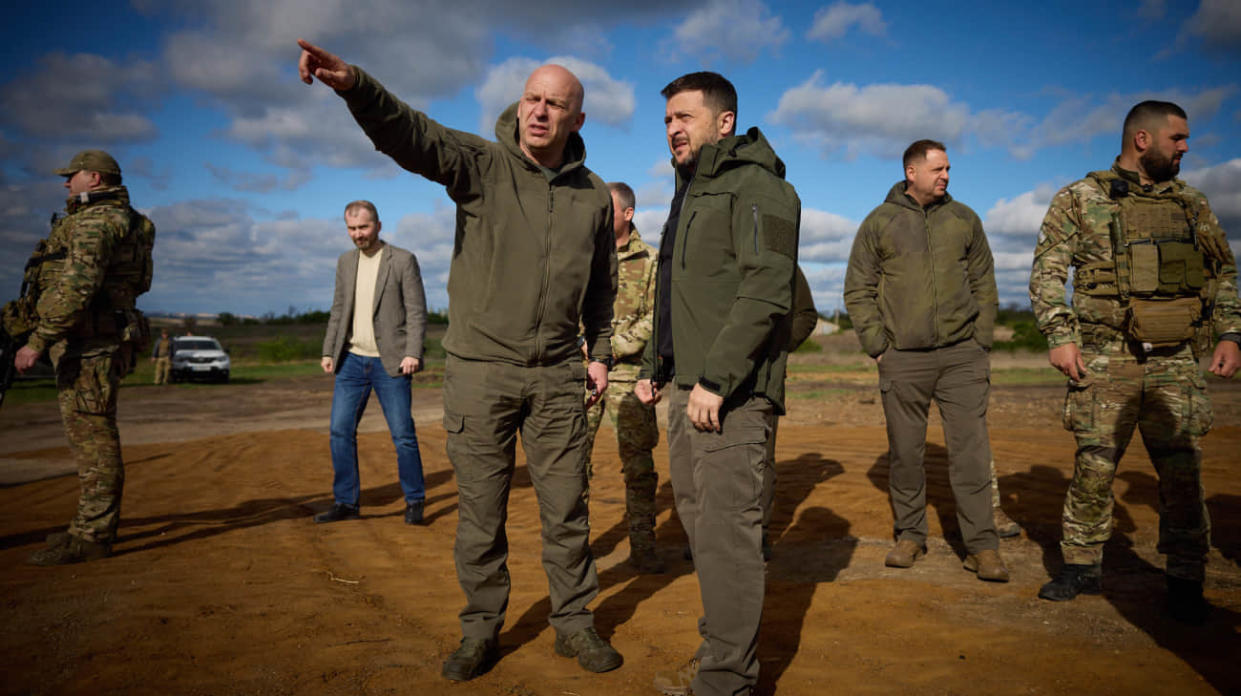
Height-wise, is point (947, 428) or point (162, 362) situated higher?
point (947, 428)

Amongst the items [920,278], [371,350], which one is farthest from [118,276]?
[920,278]

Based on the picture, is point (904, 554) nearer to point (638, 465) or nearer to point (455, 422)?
point (638, 465)

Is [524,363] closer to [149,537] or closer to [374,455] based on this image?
[149,537]

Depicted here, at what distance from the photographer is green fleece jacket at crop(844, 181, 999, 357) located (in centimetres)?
451

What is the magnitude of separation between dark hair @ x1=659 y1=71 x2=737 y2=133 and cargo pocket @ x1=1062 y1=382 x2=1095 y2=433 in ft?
8.26

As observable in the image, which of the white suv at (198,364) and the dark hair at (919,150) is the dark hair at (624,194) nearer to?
the dark hair at (919,150)

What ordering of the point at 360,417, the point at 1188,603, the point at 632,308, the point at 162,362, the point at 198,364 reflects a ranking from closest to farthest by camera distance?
the point at 1188,603 < the point at 632,308 < the point at 360,417 < the point at 162,362 < the point at 198,364

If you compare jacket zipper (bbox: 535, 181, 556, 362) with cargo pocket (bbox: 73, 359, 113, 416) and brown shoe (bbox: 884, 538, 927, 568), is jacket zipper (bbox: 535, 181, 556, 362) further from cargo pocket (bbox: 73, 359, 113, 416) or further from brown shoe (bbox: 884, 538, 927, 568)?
cargo pocket (bbox: 73, 359, 113, 416)

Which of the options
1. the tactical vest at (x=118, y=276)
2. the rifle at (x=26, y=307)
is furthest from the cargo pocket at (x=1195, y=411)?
the rifle at (x=26, y=307)

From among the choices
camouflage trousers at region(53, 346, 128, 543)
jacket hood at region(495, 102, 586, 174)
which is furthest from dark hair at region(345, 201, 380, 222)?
jacket hood at region(495, 102, 586, 174)

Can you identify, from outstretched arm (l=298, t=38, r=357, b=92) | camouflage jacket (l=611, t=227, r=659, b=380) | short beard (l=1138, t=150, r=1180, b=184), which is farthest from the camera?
camouflage jacket (l=611, t=227, r=659, b=380)

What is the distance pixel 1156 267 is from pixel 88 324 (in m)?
6.39

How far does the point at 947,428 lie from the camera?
453 centimetres

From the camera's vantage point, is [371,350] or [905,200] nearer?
[905,200]
